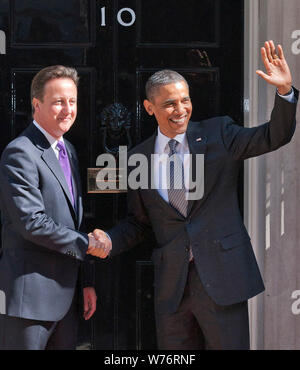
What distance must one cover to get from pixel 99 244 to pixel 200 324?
702mm

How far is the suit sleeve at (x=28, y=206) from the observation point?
308 cm

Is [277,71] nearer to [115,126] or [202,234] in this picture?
[202,234]

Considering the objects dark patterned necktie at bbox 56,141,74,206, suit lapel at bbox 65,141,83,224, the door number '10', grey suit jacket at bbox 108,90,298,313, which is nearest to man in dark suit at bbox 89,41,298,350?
grey suit jacket at bbox 108,90,298,313

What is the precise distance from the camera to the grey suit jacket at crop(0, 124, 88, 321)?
311 centimetres

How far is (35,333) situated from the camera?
124 inches

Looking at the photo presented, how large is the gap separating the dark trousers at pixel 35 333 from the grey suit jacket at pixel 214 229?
53cm

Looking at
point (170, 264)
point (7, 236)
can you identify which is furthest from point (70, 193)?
point (170, 264)

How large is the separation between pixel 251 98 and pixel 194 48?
1.62ft

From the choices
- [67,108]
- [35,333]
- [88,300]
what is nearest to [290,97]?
[67,108]

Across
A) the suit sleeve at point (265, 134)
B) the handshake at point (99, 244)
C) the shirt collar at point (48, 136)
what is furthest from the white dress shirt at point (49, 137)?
the suit sleeve at point (265, 134)

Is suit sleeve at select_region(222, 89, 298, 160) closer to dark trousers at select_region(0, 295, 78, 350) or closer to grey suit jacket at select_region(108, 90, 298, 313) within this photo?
grey suit jacket at select_region(108, 90, 298, 313)

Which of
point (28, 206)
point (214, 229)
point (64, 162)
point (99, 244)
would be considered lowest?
point (99, 244)

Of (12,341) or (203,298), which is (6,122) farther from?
(203,298)

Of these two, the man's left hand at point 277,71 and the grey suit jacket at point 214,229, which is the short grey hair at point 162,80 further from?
the man's left hand at point 277,71
